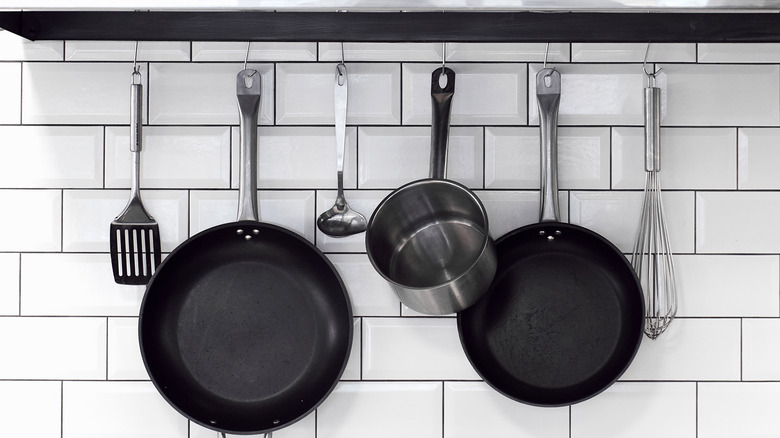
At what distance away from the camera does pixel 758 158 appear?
0.95 meters

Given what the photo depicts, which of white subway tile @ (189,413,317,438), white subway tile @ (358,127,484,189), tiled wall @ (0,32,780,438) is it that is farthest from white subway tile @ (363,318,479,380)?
white subway tile @ (358,127,484,189)

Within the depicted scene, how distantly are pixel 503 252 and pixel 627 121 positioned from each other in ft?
0.88

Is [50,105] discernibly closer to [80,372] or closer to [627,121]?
[80,372]

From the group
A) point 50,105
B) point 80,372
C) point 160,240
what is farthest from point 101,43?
point 80,372

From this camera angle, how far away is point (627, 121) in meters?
0.95

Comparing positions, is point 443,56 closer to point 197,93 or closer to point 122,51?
point 197,93

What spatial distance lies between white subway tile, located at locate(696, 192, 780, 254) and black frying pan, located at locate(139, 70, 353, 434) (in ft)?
1.78

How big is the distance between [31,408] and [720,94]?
3.65ft

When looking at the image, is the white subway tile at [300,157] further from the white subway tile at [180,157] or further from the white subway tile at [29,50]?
the white subway tile at [29,50]

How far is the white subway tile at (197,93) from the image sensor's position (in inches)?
36.8

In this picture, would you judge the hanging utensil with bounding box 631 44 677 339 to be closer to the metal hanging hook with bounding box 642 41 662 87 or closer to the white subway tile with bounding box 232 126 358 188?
the metal hanging hook with bounding box 642 41 662 87

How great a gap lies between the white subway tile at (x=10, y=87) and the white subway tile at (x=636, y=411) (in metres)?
0.94

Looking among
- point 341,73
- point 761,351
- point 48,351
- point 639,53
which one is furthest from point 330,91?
point 761,351

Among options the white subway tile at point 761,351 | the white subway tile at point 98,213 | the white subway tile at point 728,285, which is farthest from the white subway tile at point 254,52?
the white subway tile at point 761,351
